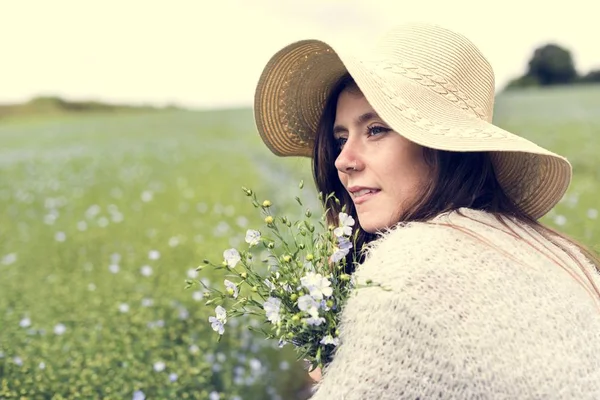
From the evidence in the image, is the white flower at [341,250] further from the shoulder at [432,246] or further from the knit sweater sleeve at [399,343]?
the knit sweater sleeve at [399,343]

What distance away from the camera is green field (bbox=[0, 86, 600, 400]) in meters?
3.52

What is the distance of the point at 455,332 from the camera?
1.50m

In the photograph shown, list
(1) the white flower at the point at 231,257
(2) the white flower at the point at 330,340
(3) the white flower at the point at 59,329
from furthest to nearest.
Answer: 1. (3) the white flower at the point at 59,329
2. (1) the white flower at the point at 231,257
3. (2) the white flower at the point at 330,340

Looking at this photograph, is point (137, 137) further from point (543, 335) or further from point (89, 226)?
point (543, 335)

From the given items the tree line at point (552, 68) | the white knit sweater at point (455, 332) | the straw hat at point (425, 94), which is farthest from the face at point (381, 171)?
the tree line at point (552, 68)

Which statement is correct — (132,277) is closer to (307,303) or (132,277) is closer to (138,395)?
(138,395)

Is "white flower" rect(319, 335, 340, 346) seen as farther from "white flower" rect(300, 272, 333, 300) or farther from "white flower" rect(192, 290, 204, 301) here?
"white flower" rect(192, 290, 204, 301)

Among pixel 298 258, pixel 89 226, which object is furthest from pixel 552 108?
pixel 298 258

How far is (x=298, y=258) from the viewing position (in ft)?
6.21

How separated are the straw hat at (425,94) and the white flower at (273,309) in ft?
1.82

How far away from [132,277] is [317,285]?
3.34 m

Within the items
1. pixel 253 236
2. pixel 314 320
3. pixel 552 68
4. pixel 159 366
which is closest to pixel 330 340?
pixel 314 320

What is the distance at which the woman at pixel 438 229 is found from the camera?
59.2 inches

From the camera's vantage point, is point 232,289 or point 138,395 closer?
point 232,289
